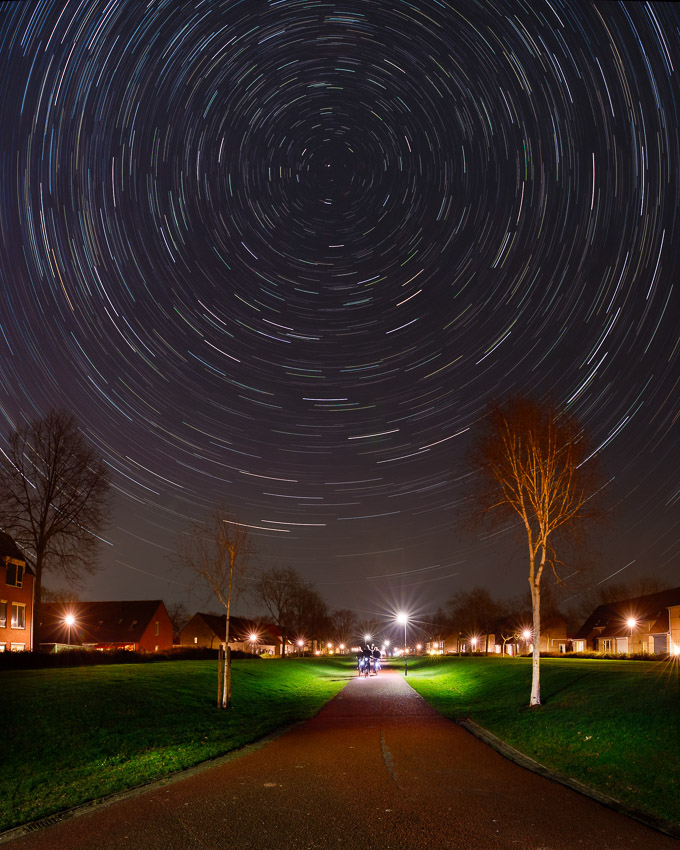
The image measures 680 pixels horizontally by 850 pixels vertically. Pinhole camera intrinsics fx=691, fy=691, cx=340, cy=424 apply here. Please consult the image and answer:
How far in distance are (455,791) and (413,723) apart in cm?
924

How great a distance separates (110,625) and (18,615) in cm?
3028

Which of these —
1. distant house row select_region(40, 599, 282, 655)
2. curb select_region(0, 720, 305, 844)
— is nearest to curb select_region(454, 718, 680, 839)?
curb select_region(0, 720, 305, 844)

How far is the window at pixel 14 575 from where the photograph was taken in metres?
49.1

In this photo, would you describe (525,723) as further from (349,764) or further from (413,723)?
(349,764)

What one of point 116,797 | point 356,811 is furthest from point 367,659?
point 356,811

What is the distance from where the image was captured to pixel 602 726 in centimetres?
1506

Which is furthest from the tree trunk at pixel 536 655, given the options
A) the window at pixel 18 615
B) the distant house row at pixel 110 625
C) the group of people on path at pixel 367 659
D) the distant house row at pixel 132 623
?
the distant house row at pixel 110 625

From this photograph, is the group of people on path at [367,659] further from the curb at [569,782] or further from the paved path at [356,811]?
the paved path at [356,811]

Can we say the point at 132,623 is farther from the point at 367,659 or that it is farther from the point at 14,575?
the point at 367,659

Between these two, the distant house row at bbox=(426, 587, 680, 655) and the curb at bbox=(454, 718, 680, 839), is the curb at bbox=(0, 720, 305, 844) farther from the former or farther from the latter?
the distant house row at bbox=(426, 587, 680, 655)

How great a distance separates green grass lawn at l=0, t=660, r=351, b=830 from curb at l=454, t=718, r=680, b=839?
559 cm

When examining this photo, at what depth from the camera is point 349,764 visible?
40.7 feet

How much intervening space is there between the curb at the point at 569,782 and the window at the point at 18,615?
40.9 metres

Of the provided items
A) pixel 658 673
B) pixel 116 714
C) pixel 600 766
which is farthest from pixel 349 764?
pixel 658 673
